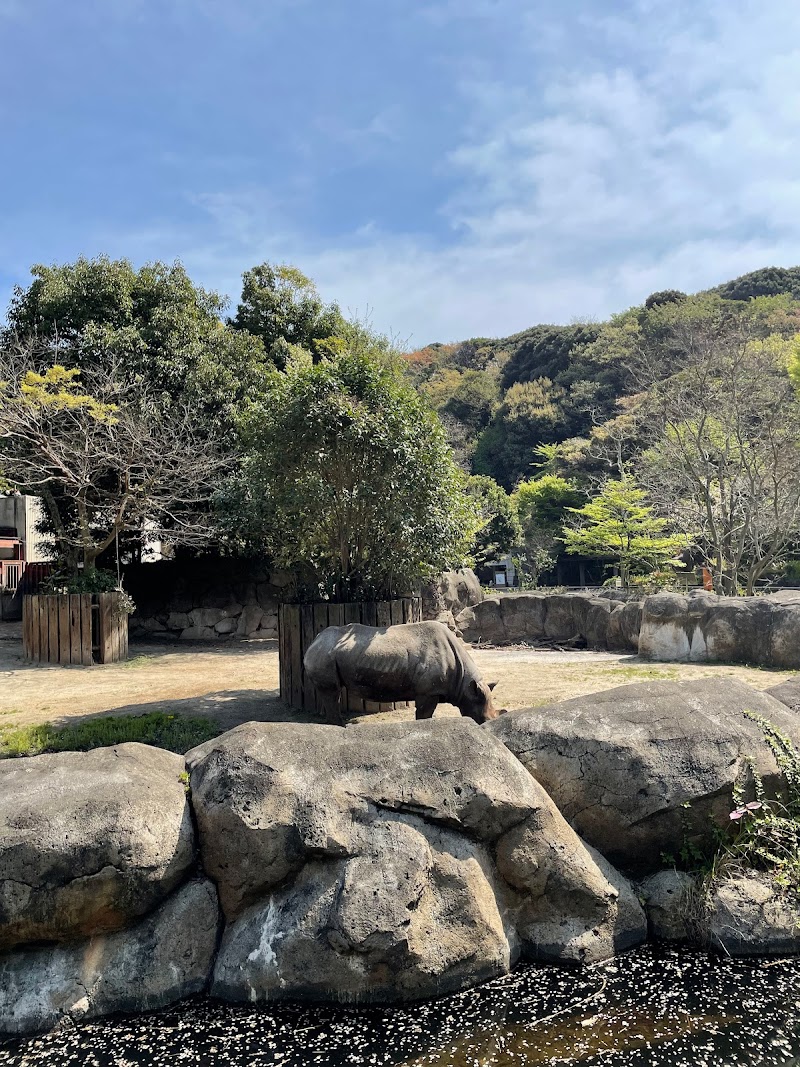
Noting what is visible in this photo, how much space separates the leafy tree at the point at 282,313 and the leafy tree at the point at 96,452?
4.53 meters

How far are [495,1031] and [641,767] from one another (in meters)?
1.66

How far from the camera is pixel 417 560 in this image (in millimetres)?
8719

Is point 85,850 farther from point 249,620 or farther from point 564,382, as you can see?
point 564,382

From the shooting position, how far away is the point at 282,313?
63.4ft

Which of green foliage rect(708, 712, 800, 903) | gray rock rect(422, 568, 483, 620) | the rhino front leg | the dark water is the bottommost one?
the dark water

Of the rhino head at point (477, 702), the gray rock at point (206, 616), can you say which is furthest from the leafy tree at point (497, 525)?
the rhino head at point (477, 702)

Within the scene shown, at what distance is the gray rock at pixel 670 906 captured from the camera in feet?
14.4

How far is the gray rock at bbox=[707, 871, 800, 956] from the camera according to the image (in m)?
4.21

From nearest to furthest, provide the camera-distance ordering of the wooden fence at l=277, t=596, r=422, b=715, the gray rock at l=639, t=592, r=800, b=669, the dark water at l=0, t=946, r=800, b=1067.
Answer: the dark water at l=0, t=946, r=800, b=1067 → the wooden fence at l=277, t=596, r=422, b=715 → the gray rock at l=639, t=592, r=800, b=669

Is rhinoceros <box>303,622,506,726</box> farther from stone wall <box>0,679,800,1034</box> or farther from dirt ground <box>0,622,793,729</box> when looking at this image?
stone wall <box>0,679,800,1034</box>

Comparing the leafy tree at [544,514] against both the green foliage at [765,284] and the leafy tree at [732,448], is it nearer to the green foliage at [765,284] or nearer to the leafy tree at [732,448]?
the leafy tree at [732,448]

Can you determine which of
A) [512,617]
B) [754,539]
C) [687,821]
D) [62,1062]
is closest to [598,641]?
[512,617]

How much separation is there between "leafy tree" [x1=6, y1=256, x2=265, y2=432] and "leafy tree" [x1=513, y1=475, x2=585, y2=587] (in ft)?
55.7

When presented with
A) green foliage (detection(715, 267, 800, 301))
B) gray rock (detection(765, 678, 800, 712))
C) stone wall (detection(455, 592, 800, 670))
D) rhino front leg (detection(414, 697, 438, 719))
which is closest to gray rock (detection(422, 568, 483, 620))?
stone wall (detection(455, 592, 800, 670))
